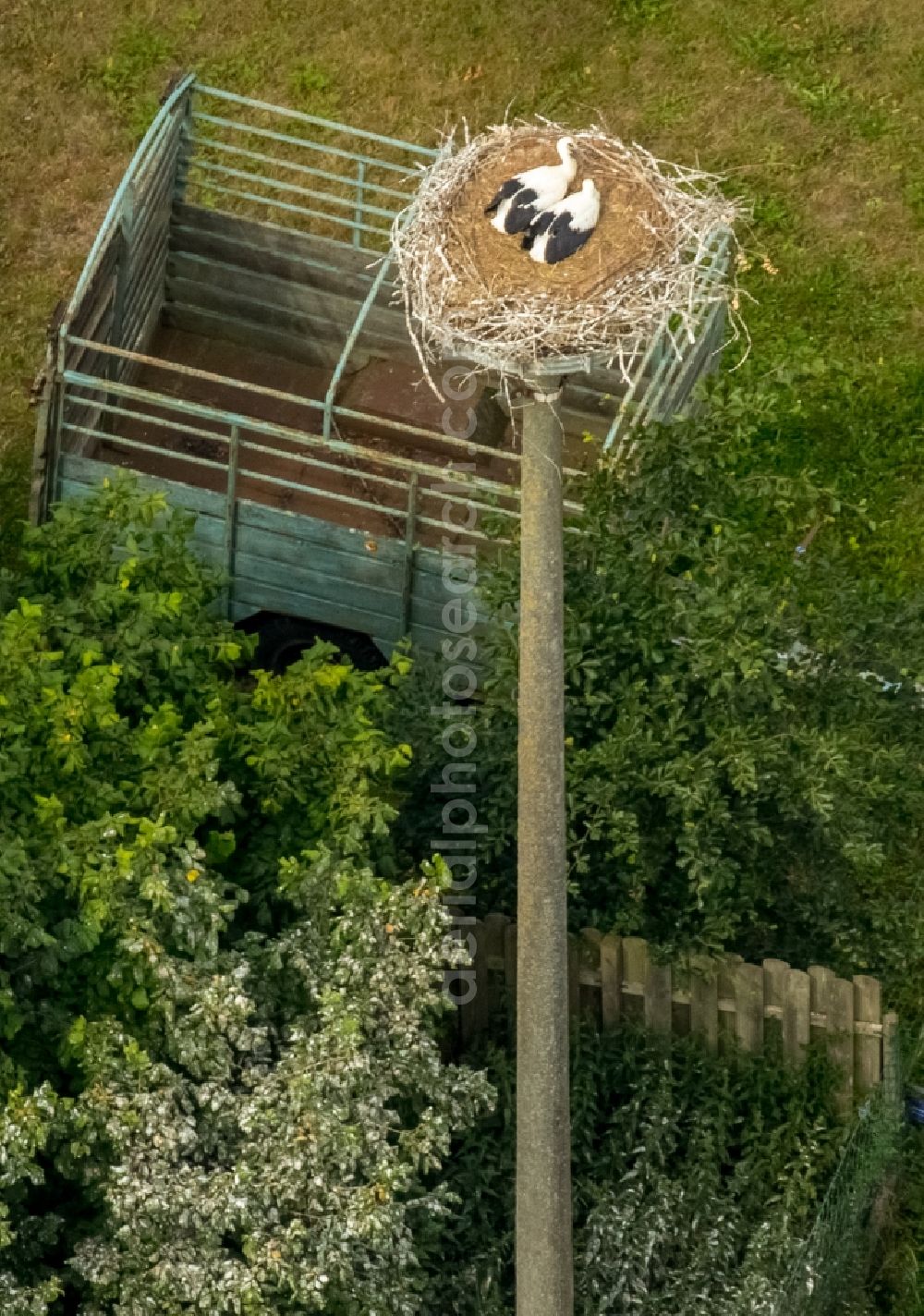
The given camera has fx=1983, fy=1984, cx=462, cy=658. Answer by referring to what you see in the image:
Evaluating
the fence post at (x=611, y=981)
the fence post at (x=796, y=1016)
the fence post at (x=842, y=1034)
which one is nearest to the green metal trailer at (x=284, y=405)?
the fence post at (x=611, y=981)

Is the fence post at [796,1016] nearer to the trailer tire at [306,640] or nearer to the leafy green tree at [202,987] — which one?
the leafy green tree at [202,987]

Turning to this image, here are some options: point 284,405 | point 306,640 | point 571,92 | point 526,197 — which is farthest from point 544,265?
point 571,92

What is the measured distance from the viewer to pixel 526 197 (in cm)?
604

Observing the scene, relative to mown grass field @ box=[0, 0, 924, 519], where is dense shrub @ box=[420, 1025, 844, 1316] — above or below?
below

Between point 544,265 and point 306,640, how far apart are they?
4266mm

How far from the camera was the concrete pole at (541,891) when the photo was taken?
213 inches

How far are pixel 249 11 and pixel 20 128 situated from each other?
2092mm

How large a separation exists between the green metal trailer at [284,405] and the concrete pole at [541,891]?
290 cm

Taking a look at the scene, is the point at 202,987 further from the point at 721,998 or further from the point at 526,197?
the point at 526,197

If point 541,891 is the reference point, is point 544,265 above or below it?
above

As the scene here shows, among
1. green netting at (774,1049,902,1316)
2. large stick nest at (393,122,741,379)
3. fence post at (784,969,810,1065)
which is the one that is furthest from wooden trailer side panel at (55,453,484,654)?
green netting at (774,1049,902,1316)

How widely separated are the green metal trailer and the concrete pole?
2895mm

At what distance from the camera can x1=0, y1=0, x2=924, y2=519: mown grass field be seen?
45.3 feet

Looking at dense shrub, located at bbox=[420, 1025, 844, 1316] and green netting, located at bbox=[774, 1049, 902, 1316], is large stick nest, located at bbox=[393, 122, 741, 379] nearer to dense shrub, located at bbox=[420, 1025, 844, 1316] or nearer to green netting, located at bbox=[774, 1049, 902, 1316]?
dense shrub, located at bbox=[420, 1025, 844, 1316]
